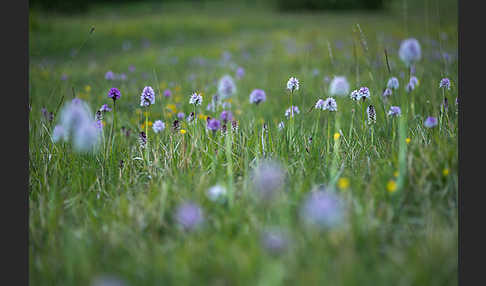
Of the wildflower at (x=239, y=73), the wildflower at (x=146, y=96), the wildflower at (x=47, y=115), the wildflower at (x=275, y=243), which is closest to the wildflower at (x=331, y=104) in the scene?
the wildflower at (x=146, y=96)

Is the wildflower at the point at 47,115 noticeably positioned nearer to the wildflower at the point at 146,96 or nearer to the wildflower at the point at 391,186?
the wildflower at the point at 146,96

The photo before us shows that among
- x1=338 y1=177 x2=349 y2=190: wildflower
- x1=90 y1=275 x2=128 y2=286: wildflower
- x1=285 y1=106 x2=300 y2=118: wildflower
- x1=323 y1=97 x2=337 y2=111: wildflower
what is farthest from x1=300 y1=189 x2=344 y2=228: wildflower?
x1=323 y1=97 x2=337 y2=111: wildflower

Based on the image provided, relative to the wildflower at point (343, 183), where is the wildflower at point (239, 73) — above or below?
above

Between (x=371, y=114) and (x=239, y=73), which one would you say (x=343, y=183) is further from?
(x=239, y=73)

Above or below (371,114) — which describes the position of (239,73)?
above

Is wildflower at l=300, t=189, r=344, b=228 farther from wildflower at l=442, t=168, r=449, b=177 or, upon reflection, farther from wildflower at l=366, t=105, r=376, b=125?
wildflower at l=366, t=105, r=376, b=125

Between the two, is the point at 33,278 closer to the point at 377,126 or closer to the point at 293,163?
the point at 293,163

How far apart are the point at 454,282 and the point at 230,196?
105cm

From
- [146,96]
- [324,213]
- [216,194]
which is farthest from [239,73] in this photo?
[324,213]

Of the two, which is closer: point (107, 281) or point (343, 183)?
point (107, 281)

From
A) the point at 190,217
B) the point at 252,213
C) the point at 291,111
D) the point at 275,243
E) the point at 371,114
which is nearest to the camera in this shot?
the point at 275,243

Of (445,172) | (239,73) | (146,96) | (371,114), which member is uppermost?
(239,73)

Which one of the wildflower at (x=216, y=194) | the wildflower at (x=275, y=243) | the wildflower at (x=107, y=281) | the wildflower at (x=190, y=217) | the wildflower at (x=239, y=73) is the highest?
the wildflower at (x=239, y=73)

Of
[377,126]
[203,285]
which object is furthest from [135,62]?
[203,285]
